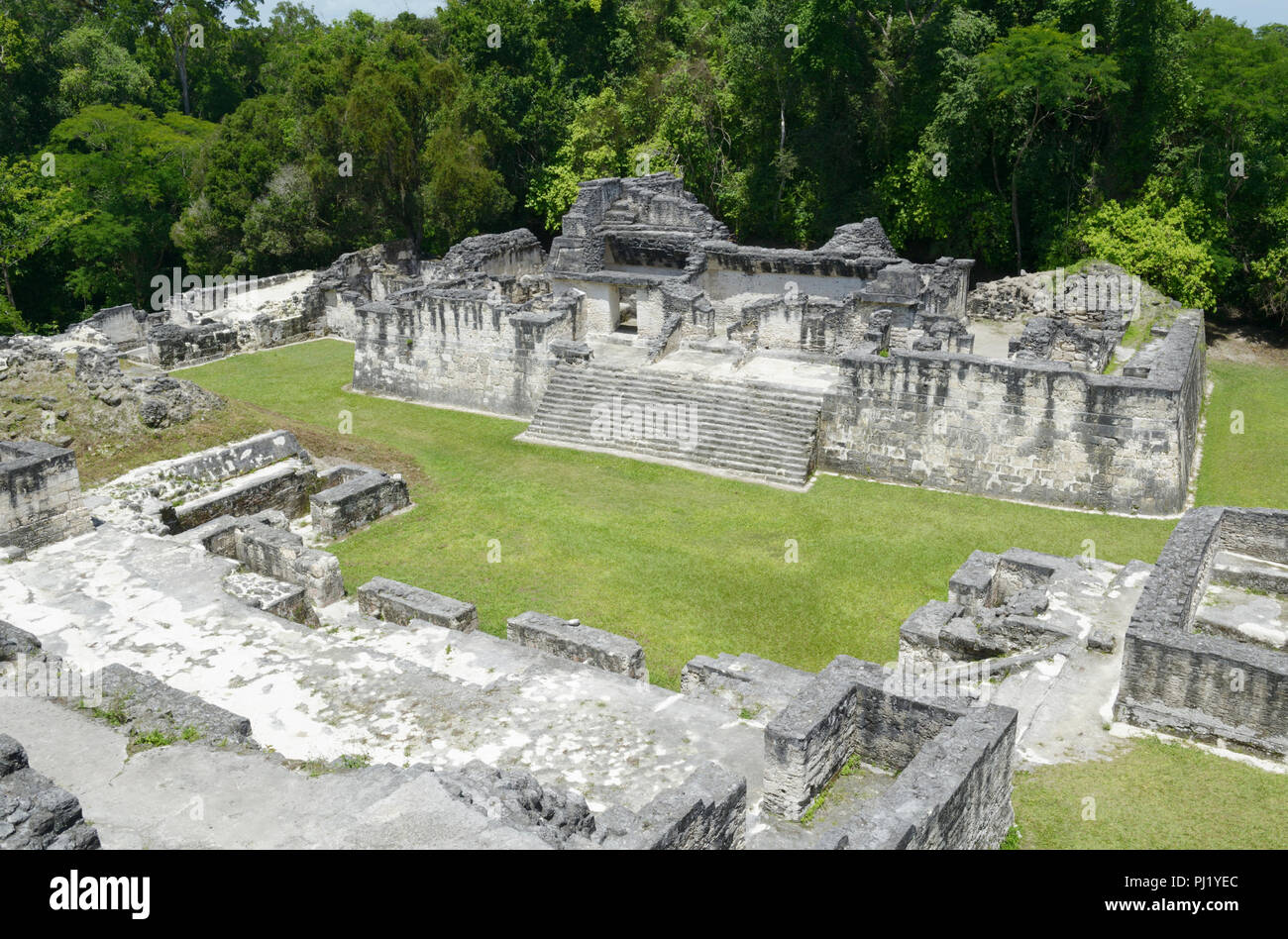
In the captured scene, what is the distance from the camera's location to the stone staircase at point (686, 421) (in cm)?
1850

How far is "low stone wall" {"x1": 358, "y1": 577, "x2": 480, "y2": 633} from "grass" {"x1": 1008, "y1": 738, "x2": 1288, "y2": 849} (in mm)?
6457

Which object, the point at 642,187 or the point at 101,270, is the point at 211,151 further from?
the point at 642,187

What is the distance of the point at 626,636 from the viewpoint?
13.1m

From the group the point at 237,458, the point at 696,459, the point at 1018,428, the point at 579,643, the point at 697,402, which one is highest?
the point at 697,402

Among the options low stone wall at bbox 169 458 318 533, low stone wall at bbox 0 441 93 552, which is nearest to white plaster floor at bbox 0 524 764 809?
low stone wall at bbox 0 441 93 552

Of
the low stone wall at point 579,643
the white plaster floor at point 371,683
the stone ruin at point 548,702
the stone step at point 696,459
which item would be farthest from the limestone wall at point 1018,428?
the white plaster floor at point 371,683

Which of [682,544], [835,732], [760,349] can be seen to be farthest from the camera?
[760,349]

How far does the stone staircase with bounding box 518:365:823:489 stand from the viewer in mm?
18500

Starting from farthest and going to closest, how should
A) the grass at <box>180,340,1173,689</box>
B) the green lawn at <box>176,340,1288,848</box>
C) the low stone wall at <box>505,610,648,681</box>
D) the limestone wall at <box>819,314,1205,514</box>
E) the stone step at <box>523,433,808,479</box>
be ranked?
Answer: the stone step at <box>523,433,808,479</box>
the limestone wall at <box>819,314,1205,514</box>
the grass at <box>180,340,1173,689</box>
the low stone wall at <box>505,610,648,681</box>
the green lawn at <box>176,340,1288,848</box>

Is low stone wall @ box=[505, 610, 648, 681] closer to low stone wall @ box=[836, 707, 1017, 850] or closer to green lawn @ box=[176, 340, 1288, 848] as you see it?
green lawn @ box=[176, 340, 1288, 848]

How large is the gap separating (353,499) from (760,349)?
936 centimetres

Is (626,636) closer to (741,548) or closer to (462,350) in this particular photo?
(741,548)

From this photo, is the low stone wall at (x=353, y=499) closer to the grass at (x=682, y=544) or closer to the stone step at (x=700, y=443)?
the grass at (x=682, y=544)

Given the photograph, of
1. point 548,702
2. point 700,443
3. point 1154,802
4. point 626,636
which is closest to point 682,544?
point 626,636
